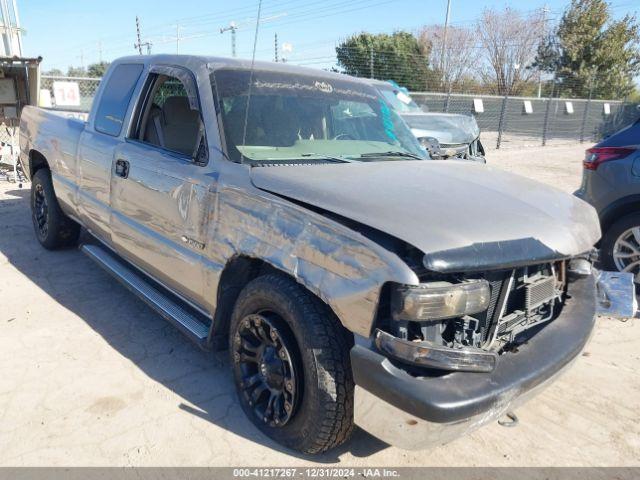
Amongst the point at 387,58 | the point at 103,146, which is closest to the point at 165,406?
the point at 103,146

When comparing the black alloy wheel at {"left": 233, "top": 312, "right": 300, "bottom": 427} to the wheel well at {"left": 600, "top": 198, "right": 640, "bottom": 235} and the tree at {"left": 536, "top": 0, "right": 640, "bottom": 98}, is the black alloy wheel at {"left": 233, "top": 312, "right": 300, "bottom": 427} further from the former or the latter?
the tree at {"left": 536, "top": 0, "right": 640, "bottom": 98}

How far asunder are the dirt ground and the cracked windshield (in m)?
1.47

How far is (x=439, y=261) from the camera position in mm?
2041

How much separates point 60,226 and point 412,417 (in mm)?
4572

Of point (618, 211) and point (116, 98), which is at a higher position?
point (116, 98)

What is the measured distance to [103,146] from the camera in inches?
160

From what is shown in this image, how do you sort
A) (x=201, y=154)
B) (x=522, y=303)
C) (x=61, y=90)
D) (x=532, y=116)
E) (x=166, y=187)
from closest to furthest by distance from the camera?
(x=522, y=303) < (x=201, y=154) < (x=166, y=187) < (x=61, y=90) < (x=532, y=116)

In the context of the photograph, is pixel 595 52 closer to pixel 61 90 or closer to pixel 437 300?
pixel 61 90

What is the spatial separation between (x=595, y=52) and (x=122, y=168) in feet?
119

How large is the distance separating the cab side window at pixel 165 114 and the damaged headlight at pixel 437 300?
2.12 metres

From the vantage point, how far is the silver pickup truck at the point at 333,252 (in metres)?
2.11

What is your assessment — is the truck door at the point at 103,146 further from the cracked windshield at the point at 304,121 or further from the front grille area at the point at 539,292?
the front grille area at the point at 539,292

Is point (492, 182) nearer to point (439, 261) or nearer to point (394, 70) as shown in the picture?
point (439, 261)

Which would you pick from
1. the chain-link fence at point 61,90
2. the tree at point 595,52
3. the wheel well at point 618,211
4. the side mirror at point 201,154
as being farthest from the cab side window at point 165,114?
the tree at point 595,52
